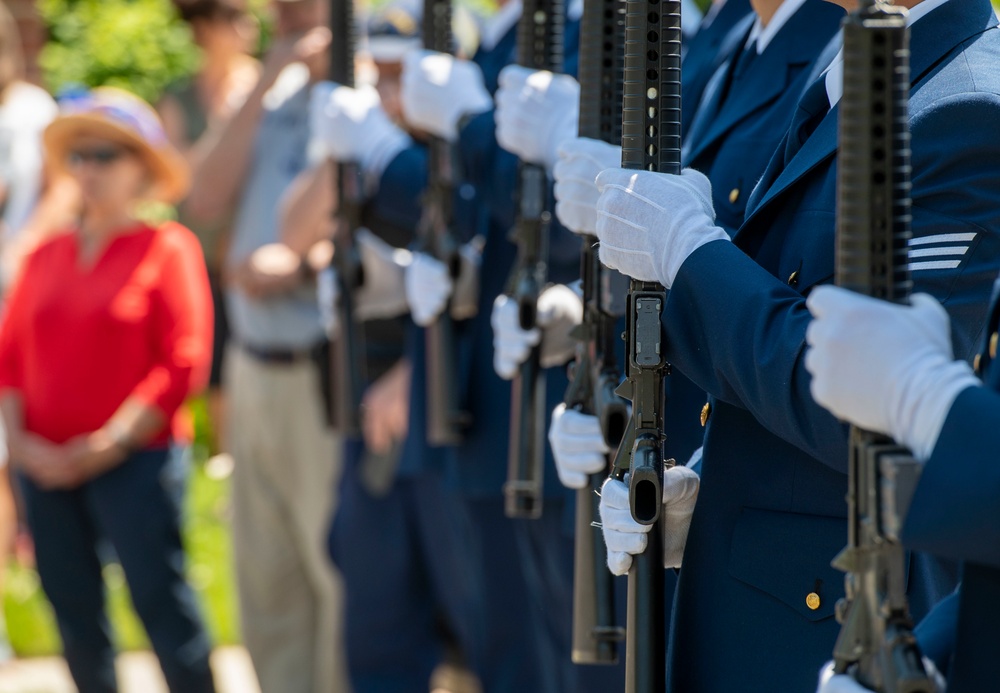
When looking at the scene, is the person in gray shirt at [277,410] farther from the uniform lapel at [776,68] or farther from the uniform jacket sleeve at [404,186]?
the uniform lapel at [776,68]

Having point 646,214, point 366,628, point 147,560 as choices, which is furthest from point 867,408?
point 147,560

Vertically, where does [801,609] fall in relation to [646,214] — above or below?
below

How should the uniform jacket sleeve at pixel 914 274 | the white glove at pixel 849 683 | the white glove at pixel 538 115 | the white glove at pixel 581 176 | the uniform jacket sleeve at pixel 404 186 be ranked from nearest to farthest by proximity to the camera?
the white glove at pixel 849 683 → the uniform jacket sleeve at pixel 914 274 → the white glove at pixel 581 176 → the white glove at pixel 538 115 → the uniform jacket sleeve at pixel 404 186

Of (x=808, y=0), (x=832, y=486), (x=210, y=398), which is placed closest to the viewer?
(x=832, y=486)

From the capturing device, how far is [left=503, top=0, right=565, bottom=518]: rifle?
331 cm

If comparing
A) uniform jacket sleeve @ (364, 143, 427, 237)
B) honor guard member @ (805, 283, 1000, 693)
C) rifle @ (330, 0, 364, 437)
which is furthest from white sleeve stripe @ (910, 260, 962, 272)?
rifle @ (330, 0, 364, 437)

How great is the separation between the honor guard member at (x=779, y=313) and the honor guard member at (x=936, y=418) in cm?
20

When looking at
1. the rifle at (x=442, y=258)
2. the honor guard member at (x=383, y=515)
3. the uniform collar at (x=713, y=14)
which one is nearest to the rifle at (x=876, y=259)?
the uniform collar at (x=713, y=14)

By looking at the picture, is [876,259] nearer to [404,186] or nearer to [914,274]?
[914,274]

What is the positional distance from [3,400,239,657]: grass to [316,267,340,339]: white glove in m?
0.95

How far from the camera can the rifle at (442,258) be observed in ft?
12.7

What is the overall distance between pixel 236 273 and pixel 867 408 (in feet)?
11.5

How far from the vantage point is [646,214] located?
2.18 m

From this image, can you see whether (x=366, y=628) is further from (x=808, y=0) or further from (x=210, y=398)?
(x=210, y=398)
